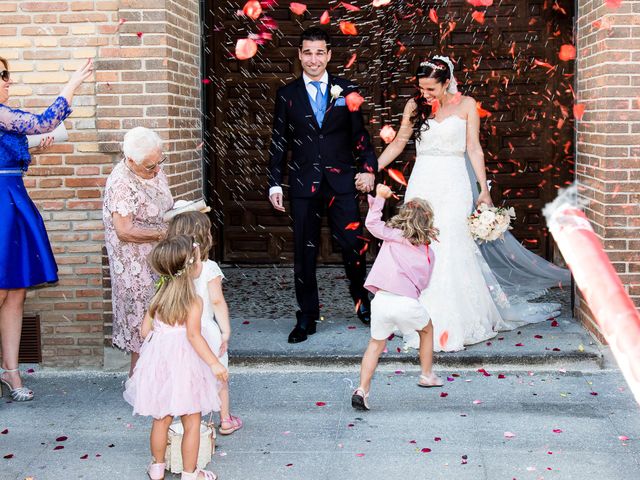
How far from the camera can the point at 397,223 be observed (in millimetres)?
5355

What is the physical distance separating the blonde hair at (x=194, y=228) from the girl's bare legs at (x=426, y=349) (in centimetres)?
168

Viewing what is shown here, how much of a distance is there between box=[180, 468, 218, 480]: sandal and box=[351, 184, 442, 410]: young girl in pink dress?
48.4 inches

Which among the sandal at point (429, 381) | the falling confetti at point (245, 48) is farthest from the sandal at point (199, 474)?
the falling confetti at point (245, 48)

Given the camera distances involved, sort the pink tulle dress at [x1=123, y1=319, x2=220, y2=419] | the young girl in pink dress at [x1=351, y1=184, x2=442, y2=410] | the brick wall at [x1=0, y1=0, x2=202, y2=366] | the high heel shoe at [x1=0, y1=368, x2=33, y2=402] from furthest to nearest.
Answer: the brick wall at [x1=0, y1=0, x2=202, y2=366] → the high heel shoe at [x1=0, y1=368, x2=33, y2=402] → the young girl in pink dress at [x1=351, y1=184, x2=442, y2=410] → the pink tulle dress at [x1=123, y1=319, x2=220, y2=419]

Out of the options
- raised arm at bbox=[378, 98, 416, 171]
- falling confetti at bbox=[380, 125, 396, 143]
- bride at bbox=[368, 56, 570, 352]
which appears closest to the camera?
bride at bbox=[368, 56, 570, 352]

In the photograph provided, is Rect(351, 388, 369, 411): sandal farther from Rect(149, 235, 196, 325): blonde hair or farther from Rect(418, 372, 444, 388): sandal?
Rect(149, 235, 196, 325): blonde hair

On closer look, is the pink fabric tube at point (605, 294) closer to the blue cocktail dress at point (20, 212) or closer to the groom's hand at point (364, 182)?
the blue cocktail dress at point (20, 212)

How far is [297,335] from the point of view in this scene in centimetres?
664

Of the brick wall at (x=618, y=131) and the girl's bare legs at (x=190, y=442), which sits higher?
the brick wall at (x=618, y=131)

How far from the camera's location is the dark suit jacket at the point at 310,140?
672 cm

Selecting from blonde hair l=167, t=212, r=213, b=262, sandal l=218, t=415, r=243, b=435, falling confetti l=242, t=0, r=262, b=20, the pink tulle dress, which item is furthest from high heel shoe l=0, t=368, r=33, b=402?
falling confetti l=242, t=0, r=262, b=20

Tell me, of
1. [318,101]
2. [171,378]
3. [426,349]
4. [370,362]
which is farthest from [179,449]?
[318,101]

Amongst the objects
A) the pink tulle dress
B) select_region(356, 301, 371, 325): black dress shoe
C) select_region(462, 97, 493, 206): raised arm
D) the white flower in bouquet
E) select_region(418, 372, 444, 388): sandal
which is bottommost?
select_region(418, 372, 444, 388): sandal

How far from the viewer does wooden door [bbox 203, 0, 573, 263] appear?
915 centimetres
